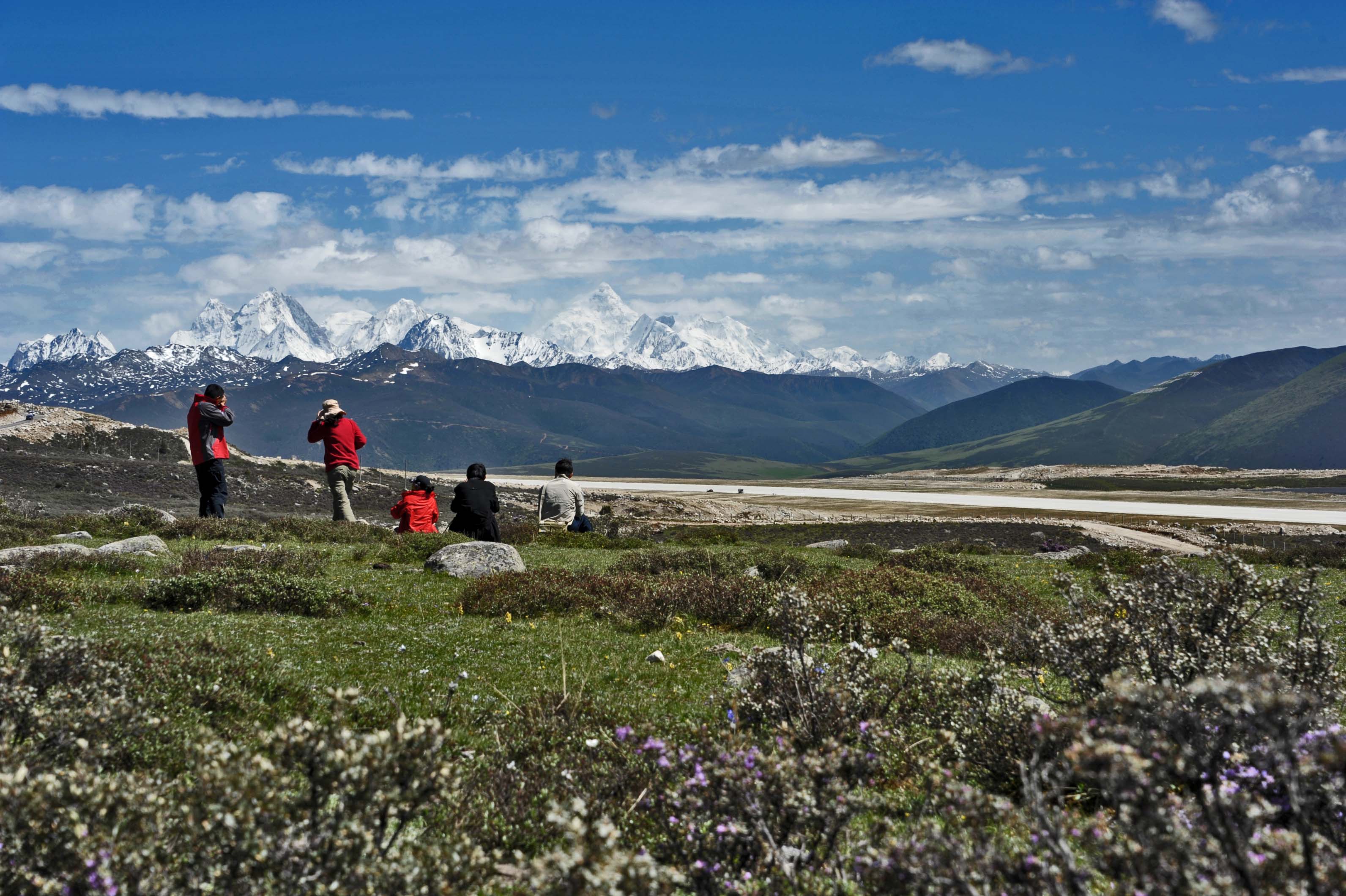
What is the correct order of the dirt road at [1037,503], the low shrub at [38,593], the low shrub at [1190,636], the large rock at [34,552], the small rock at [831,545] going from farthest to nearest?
the dirt road at [1037,503]
the small rock at [831,545]
the large rock at [34,552]
the low shrub at [38,593]
the low shrub at [1190,636]

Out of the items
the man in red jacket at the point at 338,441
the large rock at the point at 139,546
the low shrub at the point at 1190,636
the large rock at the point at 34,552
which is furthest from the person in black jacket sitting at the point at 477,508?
the low shrub at the point at 1190,636

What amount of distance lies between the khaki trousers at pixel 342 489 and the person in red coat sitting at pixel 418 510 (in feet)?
5.56

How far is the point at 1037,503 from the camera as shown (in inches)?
3327

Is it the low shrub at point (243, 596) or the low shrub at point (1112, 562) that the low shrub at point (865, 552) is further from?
the low shrub at point (243, 596)

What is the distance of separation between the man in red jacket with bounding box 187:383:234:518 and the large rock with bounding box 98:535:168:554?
3.30 m

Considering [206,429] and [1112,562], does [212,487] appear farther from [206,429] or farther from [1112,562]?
[1112,562]

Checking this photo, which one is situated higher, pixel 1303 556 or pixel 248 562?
pixel 248 562

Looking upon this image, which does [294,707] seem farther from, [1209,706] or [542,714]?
[1209,706]

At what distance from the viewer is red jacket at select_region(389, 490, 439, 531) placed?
84.3 ft

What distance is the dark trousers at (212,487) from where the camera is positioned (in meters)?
23.0

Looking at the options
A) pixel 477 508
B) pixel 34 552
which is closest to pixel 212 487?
pixel 34 552

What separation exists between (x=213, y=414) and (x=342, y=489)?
5.39 metres

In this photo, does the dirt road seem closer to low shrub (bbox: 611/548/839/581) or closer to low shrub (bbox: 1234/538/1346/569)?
low shrub (bbox: 1234/538/1346/569)

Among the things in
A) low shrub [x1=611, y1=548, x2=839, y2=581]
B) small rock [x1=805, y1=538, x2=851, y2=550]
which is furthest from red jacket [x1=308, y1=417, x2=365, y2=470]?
small rock [x1=805, y1=538, x2=851, y2=550]
